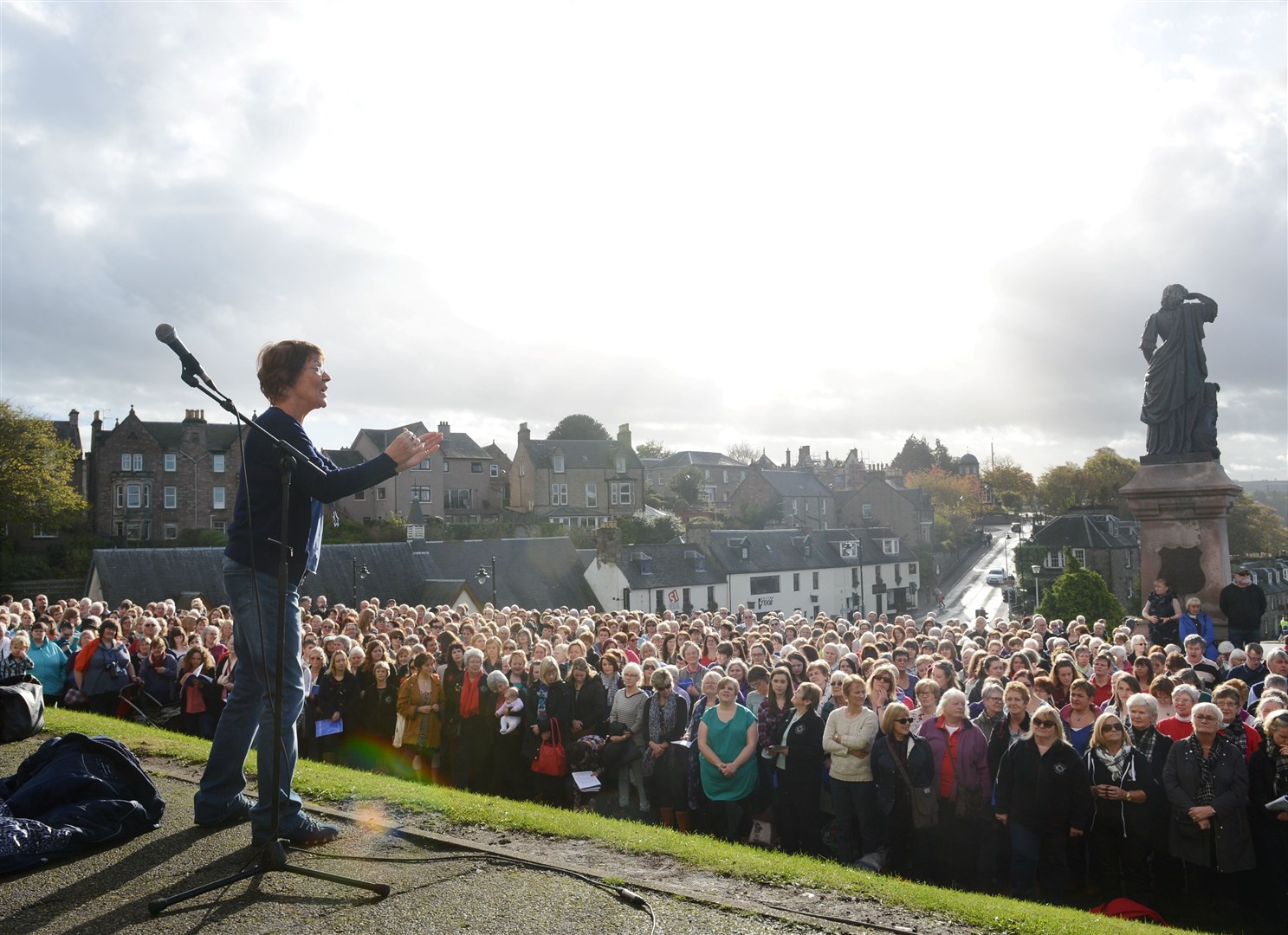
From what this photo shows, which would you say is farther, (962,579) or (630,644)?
(962,579)

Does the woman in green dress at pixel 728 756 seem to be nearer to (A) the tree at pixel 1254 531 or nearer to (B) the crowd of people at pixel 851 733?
(B) the crowd of people at pixel 851 733

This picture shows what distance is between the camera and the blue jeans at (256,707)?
14.9ft

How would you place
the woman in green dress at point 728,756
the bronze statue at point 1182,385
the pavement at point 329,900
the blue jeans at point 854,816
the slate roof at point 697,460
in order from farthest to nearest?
the slate roof at point 697,460 < the bronze statue at point 1182,385 < the woman in green dress at point 728,756 < the blue jeans at point 854,816 < the pavement at point 329,900

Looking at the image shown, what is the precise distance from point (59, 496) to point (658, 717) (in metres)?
52.5

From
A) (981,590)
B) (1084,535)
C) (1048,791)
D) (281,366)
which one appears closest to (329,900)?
(281,366)

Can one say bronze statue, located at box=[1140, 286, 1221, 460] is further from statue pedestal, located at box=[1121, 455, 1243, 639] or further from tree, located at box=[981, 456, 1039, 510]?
tree, located at box=[981, 456, 1039, 510]

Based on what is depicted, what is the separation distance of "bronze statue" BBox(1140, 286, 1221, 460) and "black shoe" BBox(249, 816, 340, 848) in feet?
49.1

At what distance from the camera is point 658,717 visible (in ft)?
32.0

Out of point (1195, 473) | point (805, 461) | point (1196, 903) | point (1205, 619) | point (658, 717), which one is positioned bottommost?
point (1196, 903)

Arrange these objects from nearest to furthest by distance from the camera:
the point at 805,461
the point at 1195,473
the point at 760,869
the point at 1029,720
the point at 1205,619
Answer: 1. the point at 760,869
2. the point at 1029,720
3. the point at 1205,619
4. the point at 1195,473
5. the point at 805,461

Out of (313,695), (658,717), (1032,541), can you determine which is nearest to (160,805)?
(658,717)

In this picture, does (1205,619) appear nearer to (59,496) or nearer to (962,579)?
(59,496)

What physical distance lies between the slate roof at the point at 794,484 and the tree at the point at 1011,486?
41.6 m

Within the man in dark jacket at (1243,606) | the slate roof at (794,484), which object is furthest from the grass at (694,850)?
the slate roof at (794,484)
